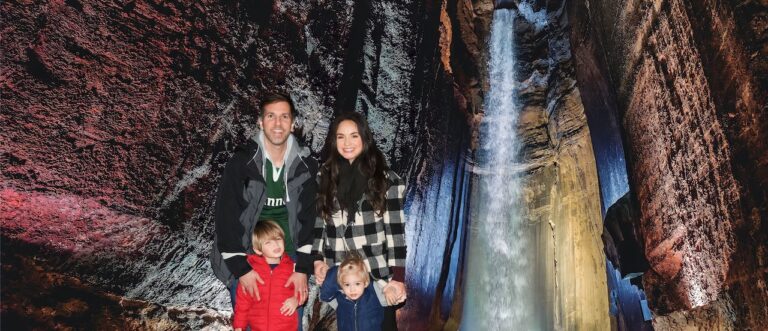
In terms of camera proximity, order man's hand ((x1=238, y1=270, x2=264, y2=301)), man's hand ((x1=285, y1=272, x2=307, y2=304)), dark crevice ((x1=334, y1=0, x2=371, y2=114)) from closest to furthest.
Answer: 1. man's hand ((x1=238, y1=270, x2=264, y2=301))
2. man's hand ((x1=285, y1=272, x2=307, y2=304))
3. dark crevice ((x1=334, y1=0, x2=371, y2=114))

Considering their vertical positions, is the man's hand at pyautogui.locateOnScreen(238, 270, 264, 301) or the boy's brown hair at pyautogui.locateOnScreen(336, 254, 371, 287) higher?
the boy's brown hair at pyautogui.locateOnScreen(336, 254, 371, 287)

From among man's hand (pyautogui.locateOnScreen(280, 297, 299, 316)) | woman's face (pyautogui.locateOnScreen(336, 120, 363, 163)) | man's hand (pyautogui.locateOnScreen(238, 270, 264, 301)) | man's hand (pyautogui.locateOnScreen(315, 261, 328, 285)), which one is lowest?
man's hand (pyautogui.locateOnScreen(280, 297, 299, 316))

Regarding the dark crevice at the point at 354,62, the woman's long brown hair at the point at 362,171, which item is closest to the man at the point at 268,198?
the woman's long brown hair at the point at 362,171

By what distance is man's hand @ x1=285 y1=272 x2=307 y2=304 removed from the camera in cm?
272

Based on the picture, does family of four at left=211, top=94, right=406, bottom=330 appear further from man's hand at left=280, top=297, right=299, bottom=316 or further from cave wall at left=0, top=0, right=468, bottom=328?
cave wall at left=0, top=0, right=468, bottom=328

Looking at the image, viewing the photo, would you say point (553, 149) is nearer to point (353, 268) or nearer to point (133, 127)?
point (353, 268)

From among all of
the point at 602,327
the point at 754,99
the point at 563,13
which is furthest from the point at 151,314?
the point at 563,13

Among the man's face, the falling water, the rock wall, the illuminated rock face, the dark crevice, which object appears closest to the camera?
the man's face

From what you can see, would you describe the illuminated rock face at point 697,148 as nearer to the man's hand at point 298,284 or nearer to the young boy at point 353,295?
the young boy at point 353,295

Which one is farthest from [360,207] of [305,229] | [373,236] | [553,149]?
[553,149]

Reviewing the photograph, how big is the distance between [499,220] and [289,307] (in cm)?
1076

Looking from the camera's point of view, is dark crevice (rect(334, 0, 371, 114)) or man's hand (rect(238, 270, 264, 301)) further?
dark crevice (rect(334, 0, 371, 114))

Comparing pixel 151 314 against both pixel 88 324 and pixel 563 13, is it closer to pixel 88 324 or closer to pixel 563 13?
pixel 88 324

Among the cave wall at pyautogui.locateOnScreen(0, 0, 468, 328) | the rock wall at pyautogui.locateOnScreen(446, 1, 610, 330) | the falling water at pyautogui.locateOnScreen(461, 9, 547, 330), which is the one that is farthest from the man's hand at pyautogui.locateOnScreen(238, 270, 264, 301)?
the falling water at pyautogui.locateOnScreen(461, 9, 547, 330)
